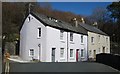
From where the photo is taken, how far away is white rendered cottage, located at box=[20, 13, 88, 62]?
30375 millimetres

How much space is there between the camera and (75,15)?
206ft

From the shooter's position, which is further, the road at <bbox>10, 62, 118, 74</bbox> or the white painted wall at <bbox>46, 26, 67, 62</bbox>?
the white painted wall at <bbox>46, 26, 67, 62</bbox>

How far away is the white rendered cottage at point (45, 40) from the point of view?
30.4 meters

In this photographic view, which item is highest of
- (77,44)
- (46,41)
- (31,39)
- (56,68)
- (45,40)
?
(31,39)

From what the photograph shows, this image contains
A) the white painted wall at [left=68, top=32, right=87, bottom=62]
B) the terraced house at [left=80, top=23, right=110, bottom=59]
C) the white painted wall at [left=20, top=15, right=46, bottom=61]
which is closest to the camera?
the white painted wall at [left=20, top=15, right=46, bottom=61]

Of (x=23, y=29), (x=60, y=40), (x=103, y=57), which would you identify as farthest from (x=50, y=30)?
(x=103, y=57)

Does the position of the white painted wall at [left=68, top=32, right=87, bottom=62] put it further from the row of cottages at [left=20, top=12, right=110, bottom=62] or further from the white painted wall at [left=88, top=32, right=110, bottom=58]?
the white painted wall at [left=88, top=32, right=110, bottom=58]

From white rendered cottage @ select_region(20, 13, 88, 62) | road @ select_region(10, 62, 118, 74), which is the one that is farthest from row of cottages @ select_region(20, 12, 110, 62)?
road @ select_region(10, 62, 118, 74)

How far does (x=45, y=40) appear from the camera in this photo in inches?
1185

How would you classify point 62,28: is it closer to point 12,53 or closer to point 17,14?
point 12,53

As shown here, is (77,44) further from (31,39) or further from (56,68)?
(56,68)

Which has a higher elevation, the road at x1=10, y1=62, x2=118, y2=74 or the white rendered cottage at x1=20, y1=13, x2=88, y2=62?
the white rendered cottage at x1=20, y1=13, x2=88, y2=62

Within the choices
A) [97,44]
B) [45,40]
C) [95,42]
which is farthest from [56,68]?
[97,44]

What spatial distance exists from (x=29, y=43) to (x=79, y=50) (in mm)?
9295
